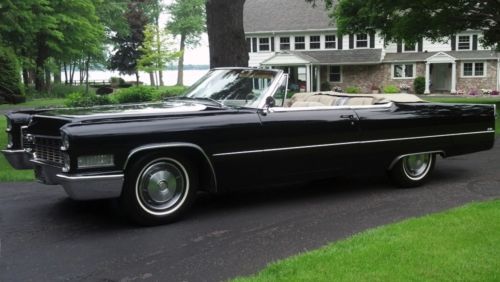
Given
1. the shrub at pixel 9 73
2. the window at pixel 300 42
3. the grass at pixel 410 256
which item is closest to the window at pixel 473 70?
the window at pixel 300 42

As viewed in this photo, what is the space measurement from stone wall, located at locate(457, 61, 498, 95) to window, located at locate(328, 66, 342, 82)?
917 centimetres

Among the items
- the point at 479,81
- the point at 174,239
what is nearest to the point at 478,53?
the point at 479,81

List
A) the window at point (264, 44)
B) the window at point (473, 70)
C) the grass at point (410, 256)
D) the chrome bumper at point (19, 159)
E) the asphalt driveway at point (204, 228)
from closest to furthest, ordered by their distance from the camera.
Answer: the grass at point (410, 256) < the asphalt driveway at point (204, 228) < the chrome bumper at point (19, 159) < the window at point (473, 70) < the window at point (264, 44)

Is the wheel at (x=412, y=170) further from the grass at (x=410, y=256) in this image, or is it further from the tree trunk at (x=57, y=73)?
the tree trunk at (x=57, y=73)

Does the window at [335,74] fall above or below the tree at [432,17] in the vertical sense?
below

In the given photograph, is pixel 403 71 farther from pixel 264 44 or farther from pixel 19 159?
pixel 19 159

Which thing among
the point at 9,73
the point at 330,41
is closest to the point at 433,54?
the point at 330,41

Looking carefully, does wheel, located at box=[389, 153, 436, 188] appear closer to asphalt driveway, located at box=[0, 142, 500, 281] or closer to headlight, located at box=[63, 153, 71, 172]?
asphalt driveway, located at box=[0, 142, 500, 281]

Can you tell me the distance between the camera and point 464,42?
4569 centimetres

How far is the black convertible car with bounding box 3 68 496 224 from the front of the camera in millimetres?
5336

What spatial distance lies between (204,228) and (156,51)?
51.8 meters

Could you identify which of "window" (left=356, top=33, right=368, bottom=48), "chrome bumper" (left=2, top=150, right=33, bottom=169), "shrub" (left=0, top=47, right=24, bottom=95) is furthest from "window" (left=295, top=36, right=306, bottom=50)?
"chrome bumper" (left=2, top=150, right=33, bottom=169)

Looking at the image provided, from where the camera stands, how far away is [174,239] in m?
5.34

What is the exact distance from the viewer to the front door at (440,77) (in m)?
46.3
